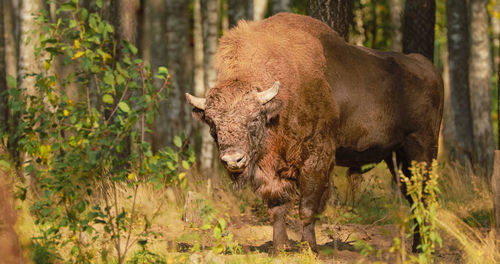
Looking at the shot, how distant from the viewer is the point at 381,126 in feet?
28.7

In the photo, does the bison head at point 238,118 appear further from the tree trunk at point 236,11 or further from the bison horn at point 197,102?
the tree trunk at point 236,11

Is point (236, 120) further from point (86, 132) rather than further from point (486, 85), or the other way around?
point (486, 85)

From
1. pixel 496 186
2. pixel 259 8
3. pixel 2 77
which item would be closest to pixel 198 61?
pixel 259 8

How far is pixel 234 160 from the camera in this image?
672 cm

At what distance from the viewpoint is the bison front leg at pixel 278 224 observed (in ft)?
24.9

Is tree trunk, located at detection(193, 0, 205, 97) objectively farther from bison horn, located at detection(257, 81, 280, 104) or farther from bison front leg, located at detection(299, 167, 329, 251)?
bison horn, located at detection(257, 81, 280, 104)

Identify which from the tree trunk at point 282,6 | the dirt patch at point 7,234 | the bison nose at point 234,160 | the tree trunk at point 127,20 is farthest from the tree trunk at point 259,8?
the dirt patch at point 7,234

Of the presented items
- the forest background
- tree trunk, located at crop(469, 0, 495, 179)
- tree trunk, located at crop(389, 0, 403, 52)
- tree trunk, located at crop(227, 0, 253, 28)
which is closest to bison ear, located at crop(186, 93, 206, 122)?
the forest background

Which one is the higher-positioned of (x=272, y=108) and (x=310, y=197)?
(x=272, y=108)

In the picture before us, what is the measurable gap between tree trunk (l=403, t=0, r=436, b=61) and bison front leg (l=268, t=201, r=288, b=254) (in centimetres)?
483

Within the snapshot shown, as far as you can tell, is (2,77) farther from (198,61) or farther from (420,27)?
(420,27)

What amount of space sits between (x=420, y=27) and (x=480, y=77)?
6.58m

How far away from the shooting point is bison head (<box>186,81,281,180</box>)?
6.87 meters

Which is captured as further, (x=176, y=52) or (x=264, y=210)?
(x=176, y=52)
